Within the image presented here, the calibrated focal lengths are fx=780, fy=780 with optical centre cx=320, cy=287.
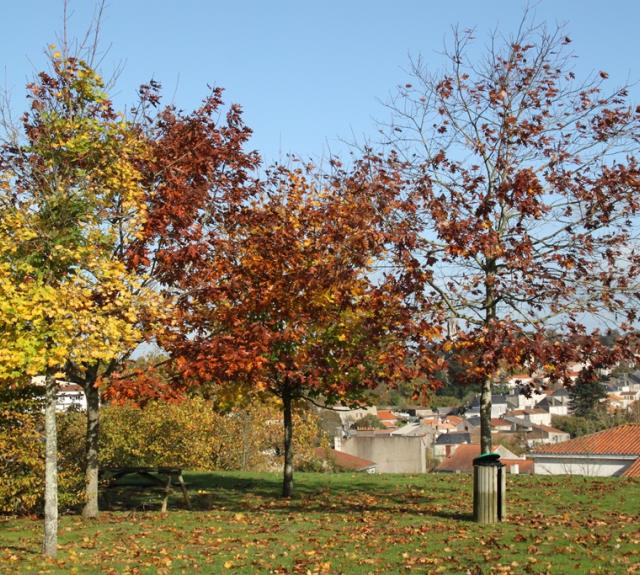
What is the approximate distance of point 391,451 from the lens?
50.8 meters

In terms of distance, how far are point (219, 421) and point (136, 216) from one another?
20179 mm

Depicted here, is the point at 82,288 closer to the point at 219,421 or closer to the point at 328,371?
the point at 328,371

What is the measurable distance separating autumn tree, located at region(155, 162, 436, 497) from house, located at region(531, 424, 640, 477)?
18.5m

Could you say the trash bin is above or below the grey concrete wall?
above

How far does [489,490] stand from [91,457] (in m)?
6.97

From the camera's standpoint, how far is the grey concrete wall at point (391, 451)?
49.8m

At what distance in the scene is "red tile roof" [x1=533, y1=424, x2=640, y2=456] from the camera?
3175 centimetres

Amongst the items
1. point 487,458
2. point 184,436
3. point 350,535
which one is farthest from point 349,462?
point 350,535

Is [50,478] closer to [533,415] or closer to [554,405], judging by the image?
[533,415]

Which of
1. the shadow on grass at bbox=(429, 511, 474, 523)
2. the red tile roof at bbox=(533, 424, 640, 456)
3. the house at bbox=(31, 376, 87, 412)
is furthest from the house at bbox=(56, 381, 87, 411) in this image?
the red tile roof at bbox=(533, 424, 640, 456)

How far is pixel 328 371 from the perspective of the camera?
15.1 m

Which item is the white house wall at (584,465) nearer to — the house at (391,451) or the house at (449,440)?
the house at (391,451)

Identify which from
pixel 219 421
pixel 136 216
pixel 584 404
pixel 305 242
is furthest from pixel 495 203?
pixel 584 404

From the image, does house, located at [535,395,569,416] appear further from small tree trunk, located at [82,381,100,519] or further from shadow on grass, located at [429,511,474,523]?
small tree trunk, located at [82,381,100,519]
